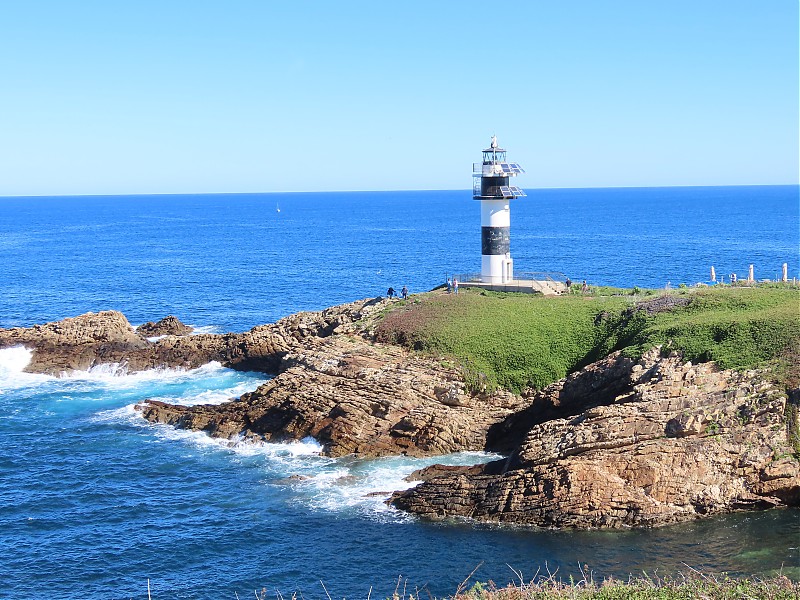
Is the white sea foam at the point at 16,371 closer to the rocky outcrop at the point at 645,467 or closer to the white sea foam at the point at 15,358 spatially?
the white sea foam at the point at 15,358

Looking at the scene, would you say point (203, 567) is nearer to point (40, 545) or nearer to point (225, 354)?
point (40, 545)

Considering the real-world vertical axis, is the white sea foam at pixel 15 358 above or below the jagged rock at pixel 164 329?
below

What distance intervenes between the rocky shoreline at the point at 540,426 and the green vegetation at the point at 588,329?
0.98 meters

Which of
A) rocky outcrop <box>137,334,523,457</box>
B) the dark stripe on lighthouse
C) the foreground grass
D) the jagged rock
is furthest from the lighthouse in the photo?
the foreground grass

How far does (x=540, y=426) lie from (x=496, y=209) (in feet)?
62.8

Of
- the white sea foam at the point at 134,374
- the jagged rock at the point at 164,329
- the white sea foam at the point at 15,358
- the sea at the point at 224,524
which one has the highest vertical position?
the jagged rock at the point at 164,329

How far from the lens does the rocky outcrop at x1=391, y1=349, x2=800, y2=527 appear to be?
27844mm

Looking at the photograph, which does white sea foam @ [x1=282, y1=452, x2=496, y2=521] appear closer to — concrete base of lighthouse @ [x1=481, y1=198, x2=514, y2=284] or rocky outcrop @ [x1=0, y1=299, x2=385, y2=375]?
rocky outcrop @ [x1=0, y1=299, x2=385, y2=375]

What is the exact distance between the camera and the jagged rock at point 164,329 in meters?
56.4

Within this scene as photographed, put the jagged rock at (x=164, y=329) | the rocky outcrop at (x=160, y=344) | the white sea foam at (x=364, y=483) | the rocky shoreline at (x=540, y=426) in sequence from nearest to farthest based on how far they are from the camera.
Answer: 1. the rocky shoreline at (x=540, y=426)
2. the white sea foam at (x=364, y=483)
3. the rocky outcrop at (x=160, y=344)
4. the jagged rock at (x=164, y=329)

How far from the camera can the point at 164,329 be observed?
56781mm

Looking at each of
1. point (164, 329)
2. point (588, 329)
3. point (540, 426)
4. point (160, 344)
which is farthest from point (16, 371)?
point (588, 329)

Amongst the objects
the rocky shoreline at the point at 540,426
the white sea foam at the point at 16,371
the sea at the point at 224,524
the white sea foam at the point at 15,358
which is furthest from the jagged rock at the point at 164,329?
the white sea foam at the point at 16,371

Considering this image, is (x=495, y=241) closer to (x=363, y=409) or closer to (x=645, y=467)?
(x=363, y=409)
